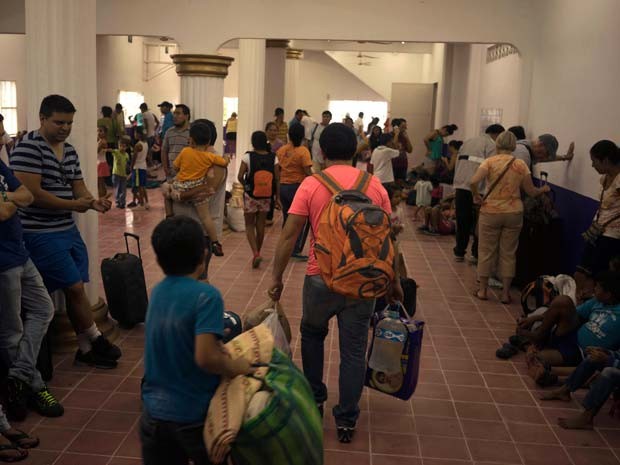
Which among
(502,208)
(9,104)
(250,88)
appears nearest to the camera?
(502,208)

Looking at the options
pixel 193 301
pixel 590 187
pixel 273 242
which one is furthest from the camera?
pixel 273 242

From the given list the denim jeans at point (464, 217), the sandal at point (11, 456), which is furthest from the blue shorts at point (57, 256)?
the denim jeans at point (464, 217)

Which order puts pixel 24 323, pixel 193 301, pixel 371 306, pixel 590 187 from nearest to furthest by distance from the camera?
pixel 193 301 < pixel 371 306 < pixel 24 323 < pixel 590 187

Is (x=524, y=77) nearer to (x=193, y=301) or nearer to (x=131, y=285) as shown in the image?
(x=131, y=285)

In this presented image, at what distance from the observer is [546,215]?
7.14m

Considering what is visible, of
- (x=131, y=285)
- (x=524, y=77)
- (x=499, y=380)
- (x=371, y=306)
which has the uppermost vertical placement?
(x=524, y=77)

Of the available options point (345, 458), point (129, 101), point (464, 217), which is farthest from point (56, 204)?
point (129, 101)

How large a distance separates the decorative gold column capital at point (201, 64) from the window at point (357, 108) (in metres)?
22.1

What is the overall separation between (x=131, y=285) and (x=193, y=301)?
329cm

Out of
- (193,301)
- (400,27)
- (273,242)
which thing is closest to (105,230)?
(273,242)

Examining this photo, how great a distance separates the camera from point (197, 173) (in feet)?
20.0

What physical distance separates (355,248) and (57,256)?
204cm

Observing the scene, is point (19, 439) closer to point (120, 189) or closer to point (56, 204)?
point (56, 204)

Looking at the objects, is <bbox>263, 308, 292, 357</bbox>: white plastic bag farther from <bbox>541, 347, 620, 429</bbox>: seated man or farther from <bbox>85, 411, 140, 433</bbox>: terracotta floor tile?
<bbox>541, 347, 620, 429</bbox>: seated man
